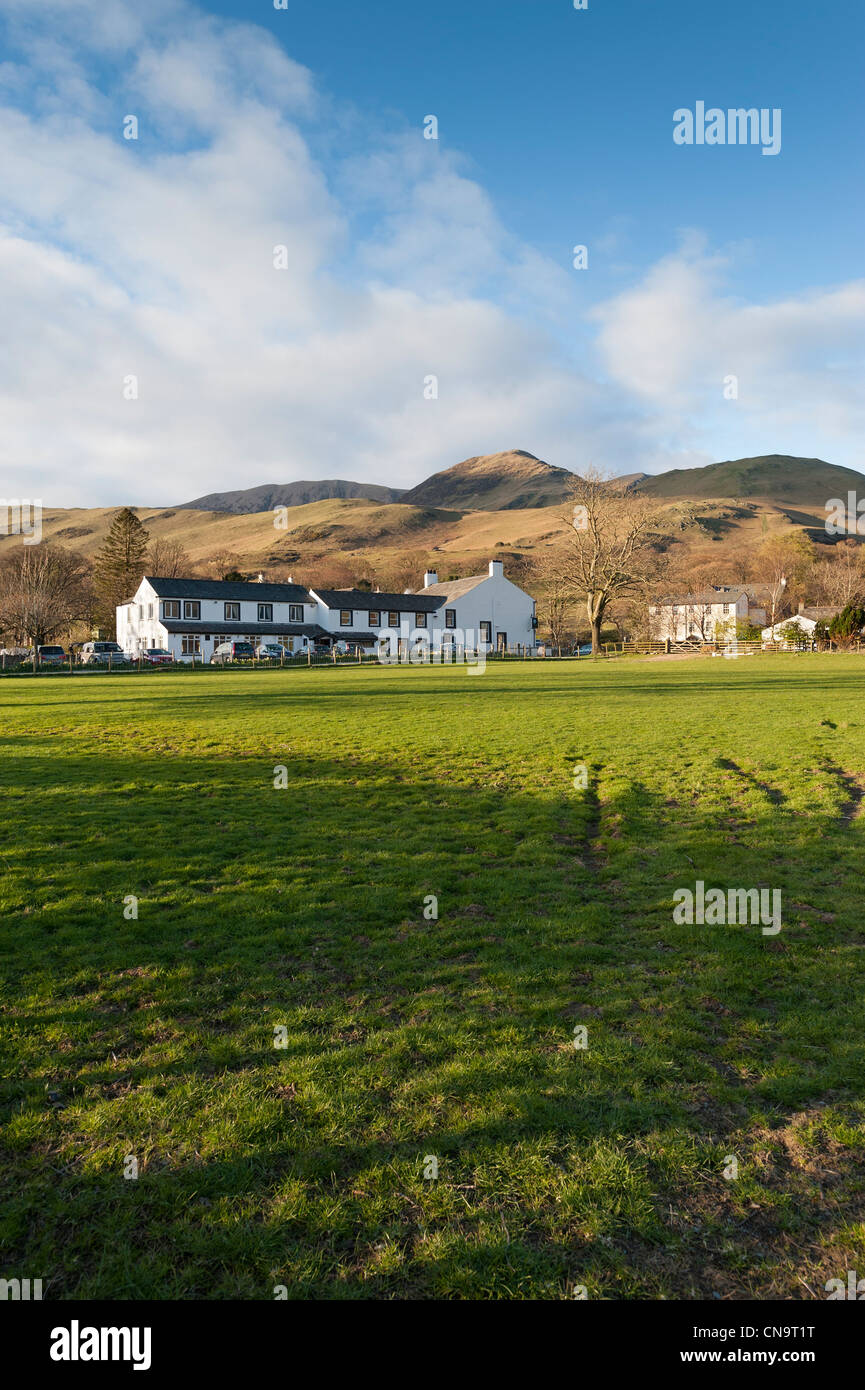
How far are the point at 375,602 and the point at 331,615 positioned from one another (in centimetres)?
574

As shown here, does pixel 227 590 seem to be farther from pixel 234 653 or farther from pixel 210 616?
pixel 234 653

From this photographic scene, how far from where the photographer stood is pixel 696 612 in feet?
350

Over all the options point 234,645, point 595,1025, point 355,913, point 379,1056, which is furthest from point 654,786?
point 234,645

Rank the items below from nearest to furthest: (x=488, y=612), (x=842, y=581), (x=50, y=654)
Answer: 1. (x=50, y=654)
2. (x=488, y=612)
3. (x=842, y=581)

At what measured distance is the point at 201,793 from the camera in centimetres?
1358

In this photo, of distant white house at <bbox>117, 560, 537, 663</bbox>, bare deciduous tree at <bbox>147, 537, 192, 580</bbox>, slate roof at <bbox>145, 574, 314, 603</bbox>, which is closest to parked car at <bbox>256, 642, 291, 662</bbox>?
distant white house at <bbox>117, 560, 537, 663</bbox>

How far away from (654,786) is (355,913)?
7769 millimetres

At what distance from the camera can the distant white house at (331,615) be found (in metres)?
81.6

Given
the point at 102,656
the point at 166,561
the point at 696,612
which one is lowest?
the point at 102,656

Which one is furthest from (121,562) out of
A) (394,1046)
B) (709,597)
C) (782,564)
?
(394,1046)

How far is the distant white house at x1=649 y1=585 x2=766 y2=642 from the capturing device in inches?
4092

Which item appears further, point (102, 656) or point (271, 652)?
point (271, 652)

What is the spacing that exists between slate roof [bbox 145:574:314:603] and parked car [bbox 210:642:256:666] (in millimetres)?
13272

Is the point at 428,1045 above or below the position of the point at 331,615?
below
